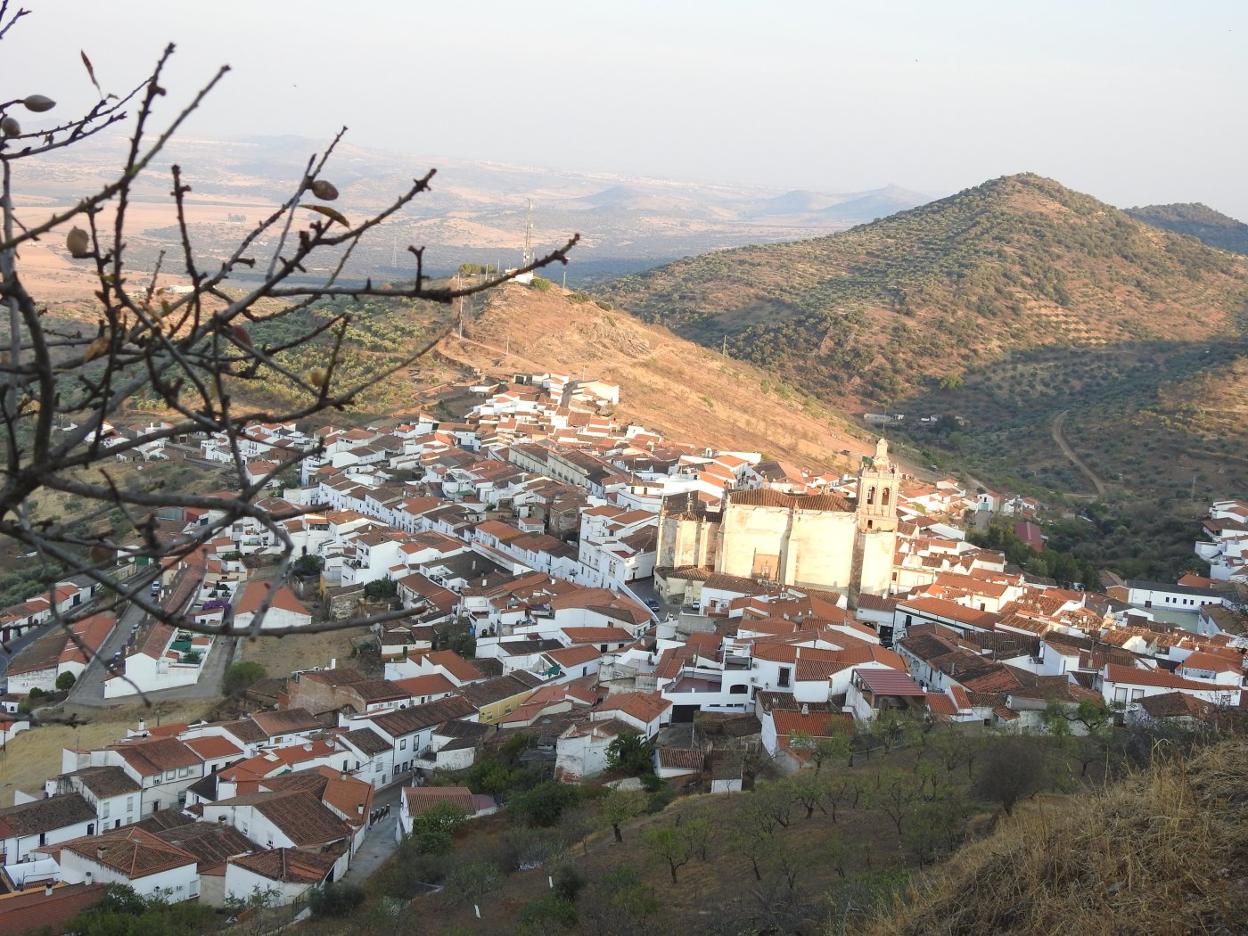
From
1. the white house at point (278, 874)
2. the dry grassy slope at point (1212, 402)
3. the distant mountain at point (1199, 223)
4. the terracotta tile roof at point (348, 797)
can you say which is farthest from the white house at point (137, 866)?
the distant mountain at point (1199, 223)

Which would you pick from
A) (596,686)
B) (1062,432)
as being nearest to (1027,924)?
(596,686)

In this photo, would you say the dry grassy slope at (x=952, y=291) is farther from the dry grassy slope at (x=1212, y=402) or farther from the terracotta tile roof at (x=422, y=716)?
the terracotta tile roof at (x=422, y=716)

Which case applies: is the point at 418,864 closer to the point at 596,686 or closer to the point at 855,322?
the point at 596,686

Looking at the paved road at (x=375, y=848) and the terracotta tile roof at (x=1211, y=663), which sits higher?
the terracotta tile roof at (x=1211, y=663)

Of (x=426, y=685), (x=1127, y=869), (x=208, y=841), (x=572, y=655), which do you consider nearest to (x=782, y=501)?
(x=572, y=655)

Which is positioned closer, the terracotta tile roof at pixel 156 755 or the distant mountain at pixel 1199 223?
the terracotta tile roof at pixel 156 755

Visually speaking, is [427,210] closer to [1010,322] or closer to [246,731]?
[1010,322]

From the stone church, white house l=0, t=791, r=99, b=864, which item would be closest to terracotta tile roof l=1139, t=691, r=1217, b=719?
the stone church

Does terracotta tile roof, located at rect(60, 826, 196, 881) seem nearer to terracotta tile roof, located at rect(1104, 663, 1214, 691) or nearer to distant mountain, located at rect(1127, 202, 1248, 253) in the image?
terracotta tile roof, located at rect(1104, 663, 1214, 691)
